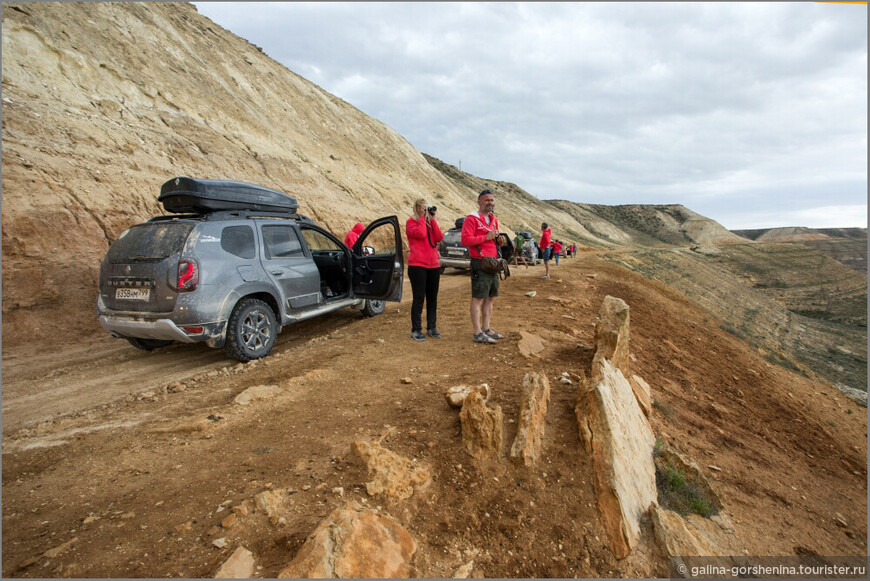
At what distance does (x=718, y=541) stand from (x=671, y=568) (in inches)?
27.2

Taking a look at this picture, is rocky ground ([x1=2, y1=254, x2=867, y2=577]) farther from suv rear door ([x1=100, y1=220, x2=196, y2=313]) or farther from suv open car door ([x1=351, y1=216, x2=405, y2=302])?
suv rear door ([x1=100, y1=220, x2=196, y2=313])

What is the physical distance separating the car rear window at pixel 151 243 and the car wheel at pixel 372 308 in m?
3.10

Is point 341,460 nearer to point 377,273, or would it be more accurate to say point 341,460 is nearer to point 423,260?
point 423,260

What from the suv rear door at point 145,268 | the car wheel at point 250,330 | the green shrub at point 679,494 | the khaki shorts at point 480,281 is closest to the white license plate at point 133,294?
the suv rear door at point 145,268

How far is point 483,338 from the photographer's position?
16.6ft

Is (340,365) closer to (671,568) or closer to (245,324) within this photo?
(245,324)

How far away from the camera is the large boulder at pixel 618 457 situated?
8.14 feet

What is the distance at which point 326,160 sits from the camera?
21188 mm

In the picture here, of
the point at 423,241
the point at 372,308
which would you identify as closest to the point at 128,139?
the point at 372,308

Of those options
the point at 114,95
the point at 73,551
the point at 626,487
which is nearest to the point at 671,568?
the point at 626,487

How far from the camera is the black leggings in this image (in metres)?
5.37

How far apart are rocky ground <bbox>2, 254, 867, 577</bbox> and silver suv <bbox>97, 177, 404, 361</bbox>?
48 centimetres

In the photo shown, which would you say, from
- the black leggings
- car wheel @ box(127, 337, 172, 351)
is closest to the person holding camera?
the black leggings

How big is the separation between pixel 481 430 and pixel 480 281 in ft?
7.74
